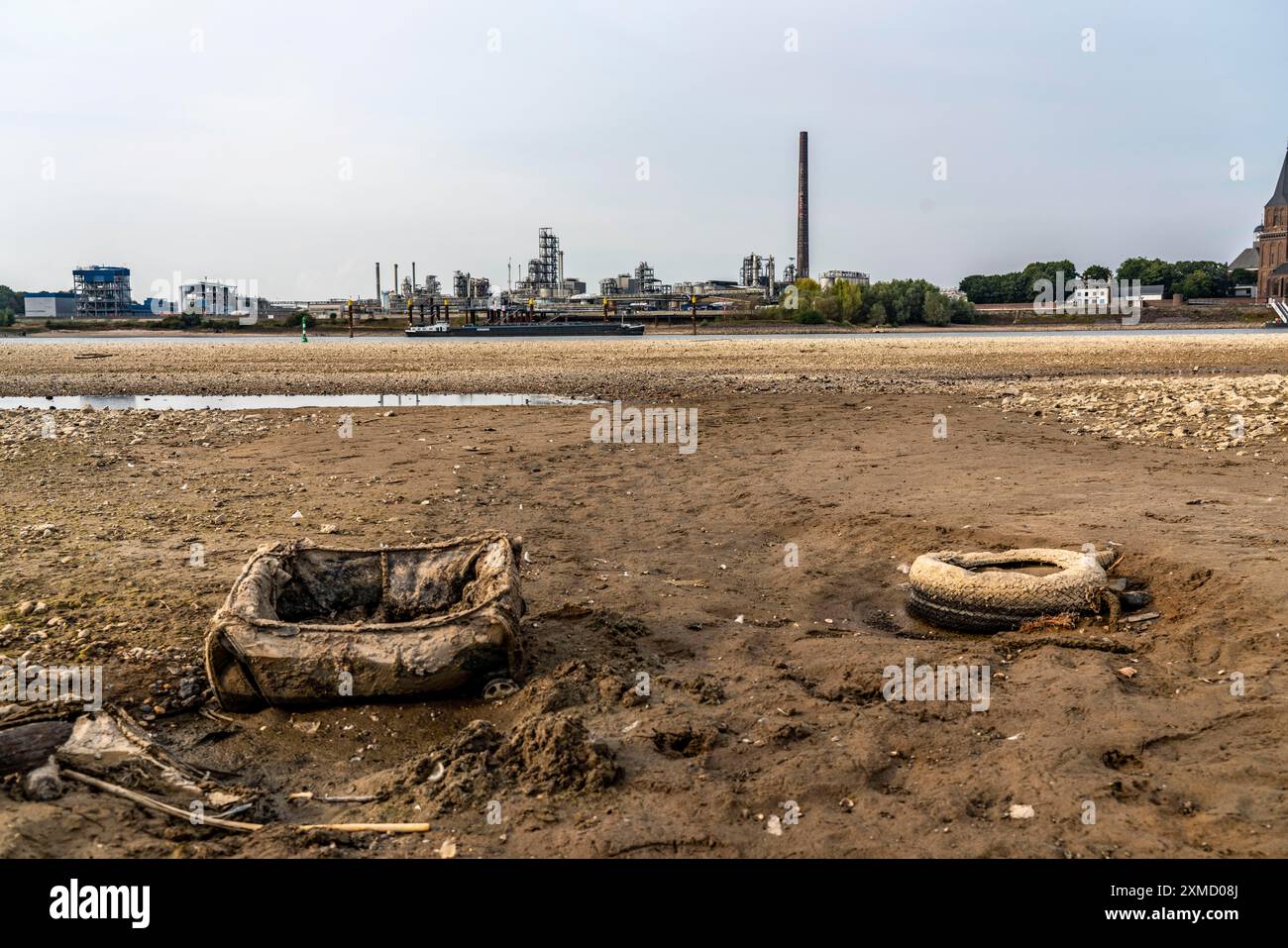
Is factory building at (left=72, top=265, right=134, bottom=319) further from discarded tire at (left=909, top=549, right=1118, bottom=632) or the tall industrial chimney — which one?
discarded tire at (left=909, top=549, right=1118, bottom=632)

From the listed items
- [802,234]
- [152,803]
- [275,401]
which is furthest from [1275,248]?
[152,803]

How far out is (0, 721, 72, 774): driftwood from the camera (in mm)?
4617

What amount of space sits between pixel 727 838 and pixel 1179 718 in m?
2.64

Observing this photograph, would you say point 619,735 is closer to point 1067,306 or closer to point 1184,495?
point 1184,495

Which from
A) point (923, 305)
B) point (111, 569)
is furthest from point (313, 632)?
point (923, 305)

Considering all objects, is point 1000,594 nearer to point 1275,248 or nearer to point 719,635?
point 719,635

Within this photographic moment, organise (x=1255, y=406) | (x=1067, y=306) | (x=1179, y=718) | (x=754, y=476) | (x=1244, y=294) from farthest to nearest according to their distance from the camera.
Result: 1. (x=1244, y=294)
2. (x=1067, y=306)
3. (x=1255, y=406)
4. (x=754, y=476)
5. (x=1179, y=718)

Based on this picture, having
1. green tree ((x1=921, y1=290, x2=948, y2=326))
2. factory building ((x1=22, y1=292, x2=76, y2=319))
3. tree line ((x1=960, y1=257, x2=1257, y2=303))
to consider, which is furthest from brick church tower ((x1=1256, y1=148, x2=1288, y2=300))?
factory building ((x1=22, y1=292, x2=76, y2=319))

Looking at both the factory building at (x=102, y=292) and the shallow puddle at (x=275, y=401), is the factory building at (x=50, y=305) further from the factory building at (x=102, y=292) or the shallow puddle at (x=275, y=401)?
the shallow puddle at (x=275, y=401)

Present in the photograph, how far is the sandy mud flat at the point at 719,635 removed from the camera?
4.29 meters

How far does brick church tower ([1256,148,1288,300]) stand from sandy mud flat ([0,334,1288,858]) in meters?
125

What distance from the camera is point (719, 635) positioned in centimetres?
693

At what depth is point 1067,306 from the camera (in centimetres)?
10688

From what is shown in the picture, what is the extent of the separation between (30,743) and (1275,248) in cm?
14228
